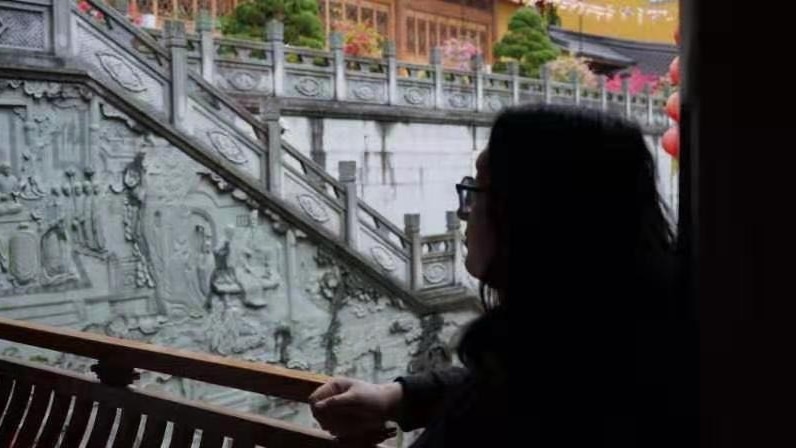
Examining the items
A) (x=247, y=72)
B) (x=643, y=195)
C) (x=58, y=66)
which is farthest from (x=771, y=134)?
(x=247, y=72)

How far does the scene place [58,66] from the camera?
150 inches

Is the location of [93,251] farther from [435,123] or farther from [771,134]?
[771,134]

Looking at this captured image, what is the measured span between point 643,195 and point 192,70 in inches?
160

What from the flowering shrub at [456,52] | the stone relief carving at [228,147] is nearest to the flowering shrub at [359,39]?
the flowering shrub at [456,52]

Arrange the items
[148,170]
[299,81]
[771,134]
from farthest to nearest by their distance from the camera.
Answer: [299,81] → [148,170] → [771,134]

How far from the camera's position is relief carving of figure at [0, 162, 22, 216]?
3.72m

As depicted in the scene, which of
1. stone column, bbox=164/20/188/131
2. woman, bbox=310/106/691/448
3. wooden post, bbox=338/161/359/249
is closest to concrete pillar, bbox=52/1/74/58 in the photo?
stone column, bbox=164/20/188/131

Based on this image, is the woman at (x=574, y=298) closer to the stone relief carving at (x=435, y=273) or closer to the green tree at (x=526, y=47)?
the stone relief carving at (x=435, y=273)

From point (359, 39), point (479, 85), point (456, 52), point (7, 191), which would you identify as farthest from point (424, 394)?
point (456, 52)

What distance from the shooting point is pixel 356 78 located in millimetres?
5656

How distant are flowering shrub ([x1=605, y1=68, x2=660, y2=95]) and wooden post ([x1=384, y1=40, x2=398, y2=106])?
3.18 m

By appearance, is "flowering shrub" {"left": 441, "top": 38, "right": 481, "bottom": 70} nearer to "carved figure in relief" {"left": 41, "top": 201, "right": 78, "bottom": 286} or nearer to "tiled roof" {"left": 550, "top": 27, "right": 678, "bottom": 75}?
"tiled roof" {"left": 550, "top": 27, "right": 678, "bottom": 75}

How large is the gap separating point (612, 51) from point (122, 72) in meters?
5.99

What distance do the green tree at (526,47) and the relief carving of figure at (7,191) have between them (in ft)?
14.7
